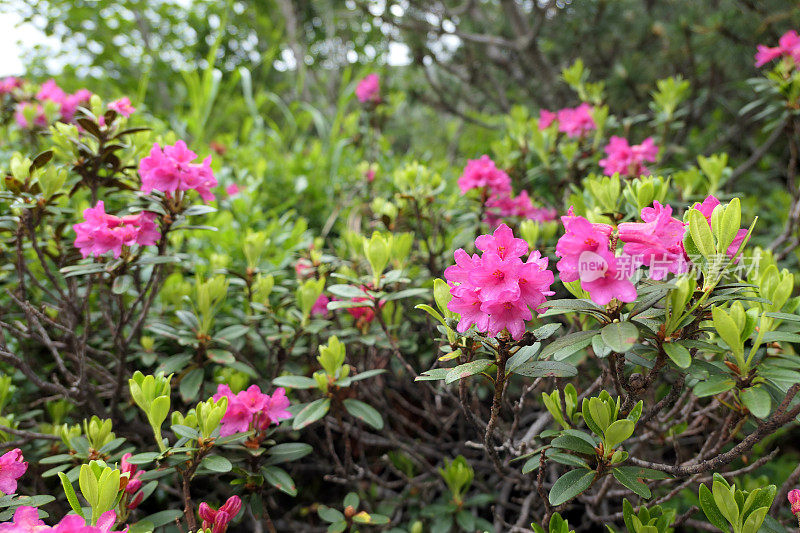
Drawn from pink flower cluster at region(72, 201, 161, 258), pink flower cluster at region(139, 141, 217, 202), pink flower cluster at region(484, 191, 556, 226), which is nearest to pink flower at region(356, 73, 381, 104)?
pink flower cluster at region(484, 191, 556, 226)

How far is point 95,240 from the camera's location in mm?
1299

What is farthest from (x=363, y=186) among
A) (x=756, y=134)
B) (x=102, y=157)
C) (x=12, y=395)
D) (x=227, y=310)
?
(x=756, y=134)

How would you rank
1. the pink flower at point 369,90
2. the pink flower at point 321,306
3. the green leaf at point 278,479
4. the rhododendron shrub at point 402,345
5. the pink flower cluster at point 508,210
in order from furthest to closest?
1. the pink flower at point 369,90
2. the pink flower cluster at point 508,210
3. the pink flower at point 321,306
4. the green leaf at point 278,479
5. the rhododendron shrub at point 402,345

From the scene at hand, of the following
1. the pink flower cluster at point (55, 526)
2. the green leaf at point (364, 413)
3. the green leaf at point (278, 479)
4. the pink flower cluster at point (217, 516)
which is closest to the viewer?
the pink flower cluster at point (55, 526)

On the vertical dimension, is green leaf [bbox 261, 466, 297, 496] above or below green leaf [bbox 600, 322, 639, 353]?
below

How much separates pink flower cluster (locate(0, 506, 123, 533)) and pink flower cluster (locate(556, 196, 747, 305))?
2.92ft

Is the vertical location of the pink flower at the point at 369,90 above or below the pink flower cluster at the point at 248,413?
above

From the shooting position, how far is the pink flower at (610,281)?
2.59 feet

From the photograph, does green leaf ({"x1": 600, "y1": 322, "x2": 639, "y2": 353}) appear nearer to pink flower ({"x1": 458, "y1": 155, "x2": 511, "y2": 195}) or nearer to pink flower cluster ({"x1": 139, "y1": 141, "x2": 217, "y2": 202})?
pink flower ({"x1": 458, "y1": 155, "x2": 511, "y2": 195})

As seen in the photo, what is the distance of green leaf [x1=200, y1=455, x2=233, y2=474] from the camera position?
1.04 m

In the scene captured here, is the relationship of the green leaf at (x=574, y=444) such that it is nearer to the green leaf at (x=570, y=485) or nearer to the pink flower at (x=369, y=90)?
the green leaf at (x=570, y=485)

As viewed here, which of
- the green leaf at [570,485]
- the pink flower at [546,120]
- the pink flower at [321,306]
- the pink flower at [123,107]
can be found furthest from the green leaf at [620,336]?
the pink flower at [546,120]

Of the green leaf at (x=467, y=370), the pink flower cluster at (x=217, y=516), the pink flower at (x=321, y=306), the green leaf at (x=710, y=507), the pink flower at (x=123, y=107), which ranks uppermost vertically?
the pink flower at (x=123, y=107)

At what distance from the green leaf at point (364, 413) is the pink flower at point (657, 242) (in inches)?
30.8
